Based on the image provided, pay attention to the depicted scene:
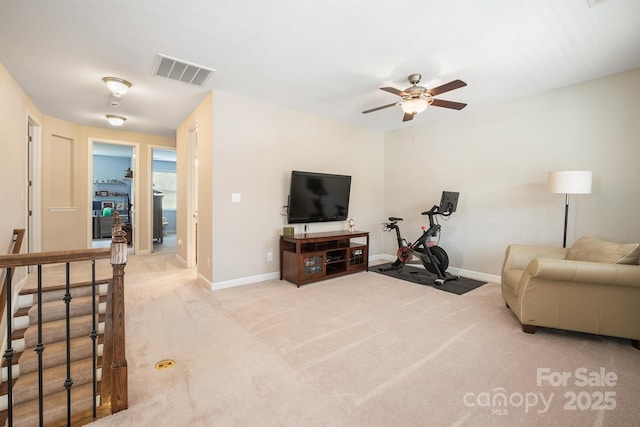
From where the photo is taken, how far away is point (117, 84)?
3.34 meters

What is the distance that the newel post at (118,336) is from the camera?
5.45 feet

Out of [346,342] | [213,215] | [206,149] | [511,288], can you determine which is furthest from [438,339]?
[206,149]

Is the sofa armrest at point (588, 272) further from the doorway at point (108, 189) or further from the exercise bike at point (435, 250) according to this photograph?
the doorway at point (108, 189)

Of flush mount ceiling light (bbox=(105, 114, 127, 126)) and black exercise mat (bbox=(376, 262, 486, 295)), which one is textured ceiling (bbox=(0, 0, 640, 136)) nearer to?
flush mount ceiling light (bbox=(105, 114, 127, 126))

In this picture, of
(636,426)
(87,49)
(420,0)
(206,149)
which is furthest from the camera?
(206,149)

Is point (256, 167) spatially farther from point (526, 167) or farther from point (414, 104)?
point (526, 167)

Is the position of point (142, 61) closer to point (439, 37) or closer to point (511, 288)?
point (439, 37)

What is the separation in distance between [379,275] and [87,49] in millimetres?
4413

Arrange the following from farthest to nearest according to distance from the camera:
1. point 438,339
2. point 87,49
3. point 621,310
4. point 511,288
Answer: point 511,288 → point 87,49 → point 438,339 → point 621,310

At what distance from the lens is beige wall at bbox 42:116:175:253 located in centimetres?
514

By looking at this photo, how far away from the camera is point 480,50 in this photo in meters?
2.74

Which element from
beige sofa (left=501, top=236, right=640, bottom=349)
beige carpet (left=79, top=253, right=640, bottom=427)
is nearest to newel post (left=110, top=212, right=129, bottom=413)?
beige carpet (left=79, top=253, right=640, bottom=427)

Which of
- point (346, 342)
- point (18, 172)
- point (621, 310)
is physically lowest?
point (346, 342)

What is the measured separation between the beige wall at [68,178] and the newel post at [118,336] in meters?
4.86
